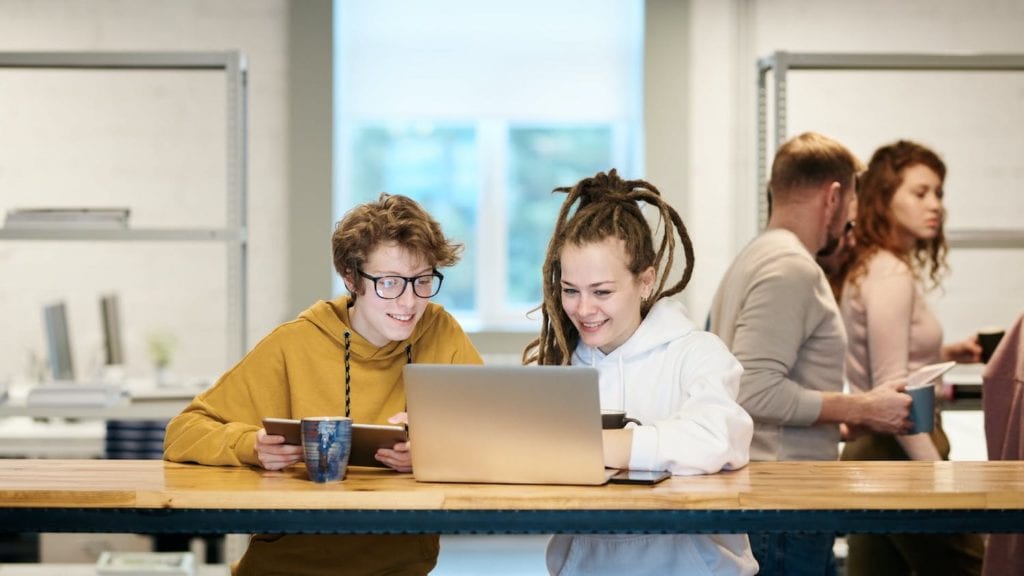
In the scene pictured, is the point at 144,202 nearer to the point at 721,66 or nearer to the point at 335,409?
the point at 721,66

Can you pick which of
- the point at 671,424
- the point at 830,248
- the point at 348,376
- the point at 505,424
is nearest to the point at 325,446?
the point at 505,424

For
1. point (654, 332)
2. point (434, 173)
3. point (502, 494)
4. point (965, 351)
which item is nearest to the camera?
point (502, 494)

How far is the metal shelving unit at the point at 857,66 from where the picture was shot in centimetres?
352

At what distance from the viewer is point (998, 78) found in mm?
5637

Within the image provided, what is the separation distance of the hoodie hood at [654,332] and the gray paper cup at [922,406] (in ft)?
2.54

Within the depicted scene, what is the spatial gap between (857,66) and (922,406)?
1357mm

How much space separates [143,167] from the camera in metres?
5.42

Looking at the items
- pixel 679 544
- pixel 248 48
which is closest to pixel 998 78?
pixel 248 48

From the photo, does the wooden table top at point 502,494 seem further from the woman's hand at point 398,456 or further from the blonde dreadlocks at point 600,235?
the blonde dreadlocks at point 600,235

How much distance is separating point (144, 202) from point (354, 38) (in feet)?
3.86

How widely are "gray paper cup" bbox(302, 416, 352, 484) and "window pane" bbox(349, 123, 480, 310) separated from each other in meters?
3.87

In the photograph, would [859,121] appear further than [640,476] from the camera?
Yes

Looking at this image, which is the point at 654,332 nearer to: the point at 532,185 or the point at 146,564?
the point at 146,564

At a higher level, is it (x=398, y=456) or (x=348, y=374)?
(x=348, y=374)
